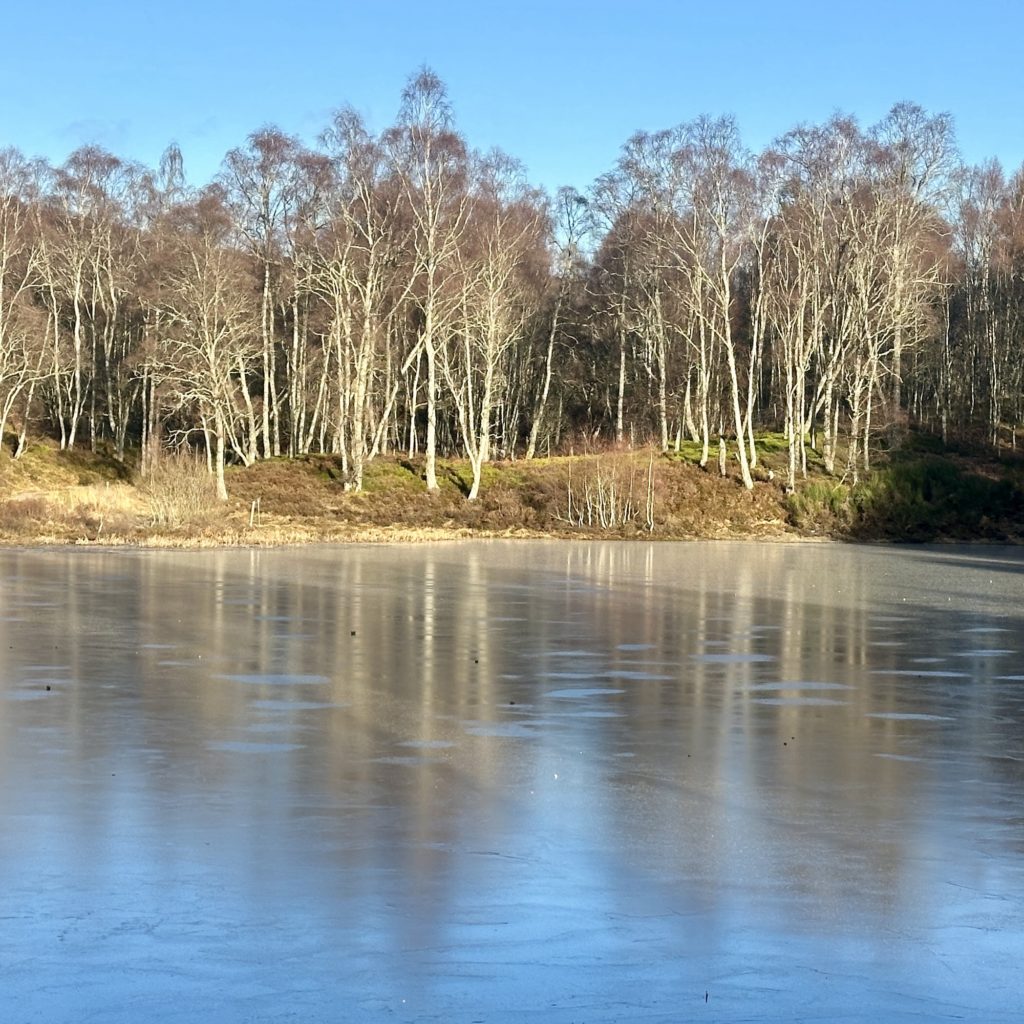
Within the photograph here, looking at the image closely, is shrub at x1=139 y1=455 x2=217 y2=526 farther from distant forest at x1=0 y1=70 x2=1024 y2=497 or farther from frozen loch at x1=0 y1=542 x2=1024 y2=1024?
frozen loch at x1=0 y1=542 x2=1024 y2=1024

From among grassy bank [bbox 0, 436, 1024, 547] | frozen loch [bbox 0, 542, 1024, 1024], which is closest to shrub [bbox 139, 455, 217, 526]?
grassy bank [bbox 0, 436, 1024, 547]

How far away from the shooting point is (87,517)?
156 feet

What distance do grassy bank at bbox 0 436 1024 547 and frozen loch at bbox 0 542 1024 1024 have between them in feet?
91.7

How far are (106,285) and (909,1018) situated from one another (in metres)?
79.0

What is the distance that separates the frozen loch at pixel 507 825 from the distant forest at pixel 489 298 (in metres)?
35.8

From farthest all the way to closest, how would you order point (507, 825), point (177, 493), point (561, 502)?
point (561, 502) < point (177, 493) < point (507, 825)

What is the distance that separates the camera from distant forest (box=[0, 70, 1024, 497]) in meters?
60.0

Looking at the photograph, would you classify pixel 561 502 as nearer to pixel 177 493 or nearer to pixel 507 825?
pixel 177 493

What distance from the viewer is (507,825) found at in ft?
30.6

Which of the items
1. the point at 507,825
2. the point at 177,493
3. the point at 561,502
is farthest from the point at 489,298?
the point at 507,825

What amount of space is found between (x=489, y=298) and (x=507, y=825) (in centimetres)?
5336

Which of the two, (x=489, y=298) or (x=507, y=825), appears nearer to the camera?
(x=507, y=825)

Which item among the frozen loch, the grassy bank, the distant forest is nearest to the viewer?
the frozen loch

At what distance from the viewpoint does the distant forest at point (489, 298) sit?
60031 mm
